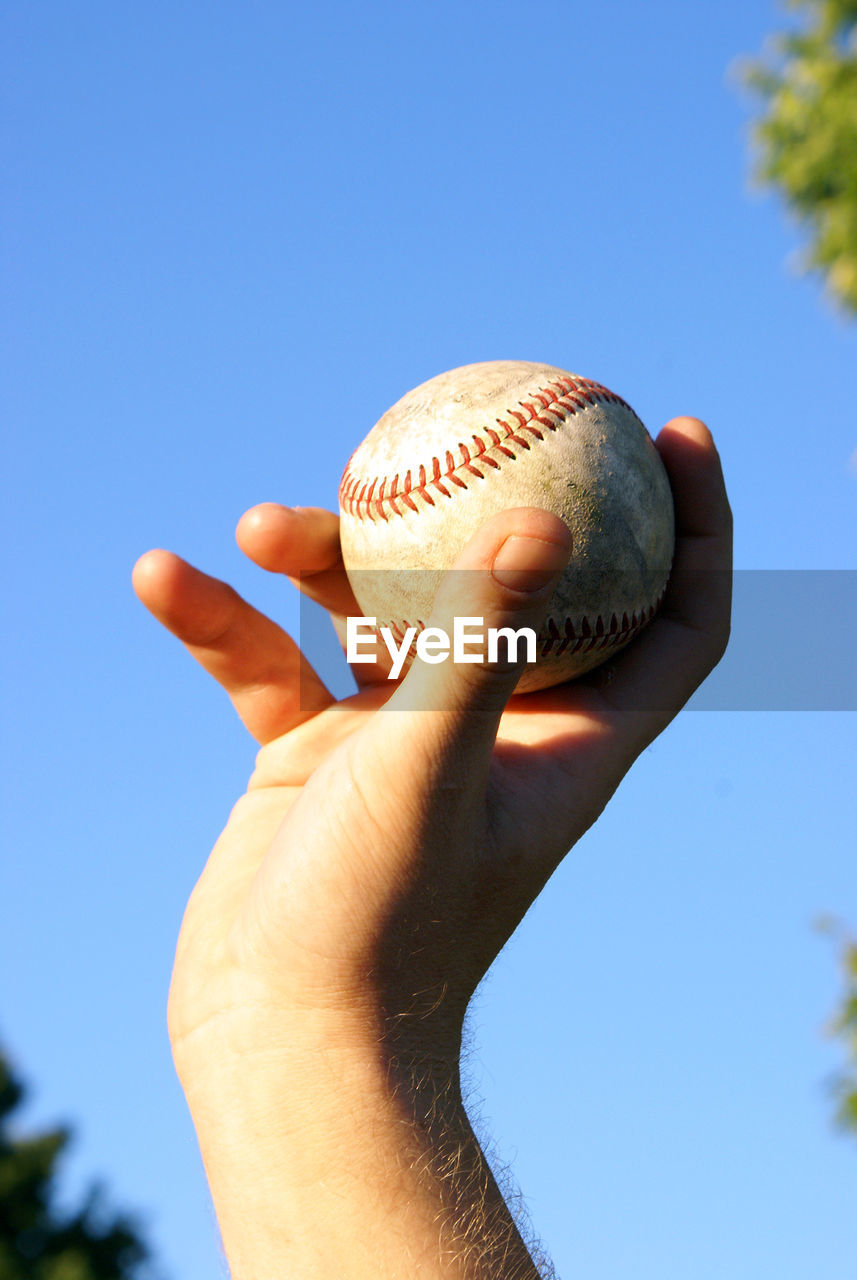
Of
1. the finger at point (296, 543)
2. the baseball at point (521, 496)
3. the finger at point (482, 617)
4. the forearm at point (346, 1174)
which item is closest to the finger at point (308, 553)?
the finger at point (296, 543)

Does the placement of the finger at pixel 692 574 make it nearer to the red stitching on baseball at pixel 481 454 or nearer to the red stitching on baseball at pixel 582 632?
the red stitching on baseball at pixel 582 632

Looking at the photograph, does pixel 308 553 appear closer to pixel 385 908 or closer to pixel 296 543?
pixel 296 543

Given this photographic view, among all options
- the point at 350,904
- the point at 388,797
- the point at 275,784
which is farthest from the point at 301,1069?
the point at 275,784

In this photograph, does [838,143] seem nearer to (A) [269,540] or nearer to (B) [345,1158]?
(A) [269,540]

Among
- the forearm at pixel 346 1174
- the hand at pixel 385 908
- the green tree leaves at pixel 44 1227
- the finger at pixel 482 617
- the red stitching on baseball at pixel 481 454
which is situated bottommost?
the green tree leaves at pixel 44 1227

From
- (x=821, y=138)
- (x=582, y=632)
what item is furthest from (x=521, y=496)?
(x=821, y=138)

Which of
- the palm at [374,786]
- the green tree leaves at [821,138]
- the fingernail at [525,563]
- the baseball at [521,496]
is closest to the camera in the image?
the fingernail at [525,563]
